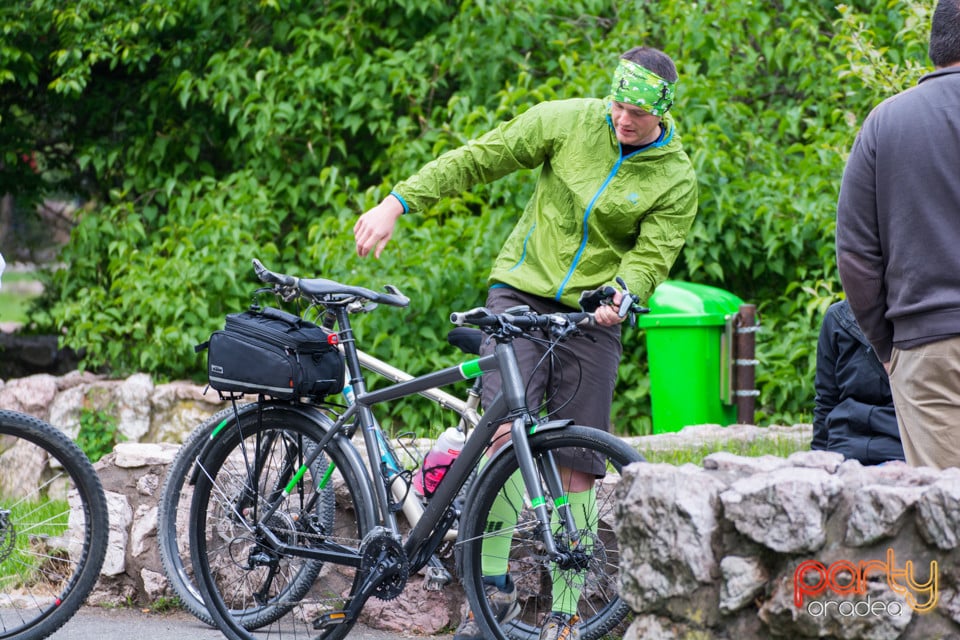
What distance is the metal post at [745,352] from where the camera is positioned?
5.68 metres

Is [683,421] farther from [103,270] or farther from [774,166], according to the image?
[103,270]

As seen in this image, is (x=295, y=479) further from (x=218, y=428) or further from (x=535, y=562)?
(x=535, y=562)

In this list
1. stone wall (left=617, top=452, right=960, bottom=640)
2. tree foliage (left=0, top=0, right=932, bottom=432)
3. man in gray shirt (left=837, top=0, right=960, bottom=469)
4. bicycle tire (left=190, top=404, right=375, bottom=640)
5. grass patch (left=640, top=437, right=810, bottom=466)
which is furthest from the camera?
tree foliage (left=0, top=0, right=932, bottom=432)

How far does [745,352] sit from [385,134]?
275cm

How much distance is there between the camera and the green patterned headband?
3562mm

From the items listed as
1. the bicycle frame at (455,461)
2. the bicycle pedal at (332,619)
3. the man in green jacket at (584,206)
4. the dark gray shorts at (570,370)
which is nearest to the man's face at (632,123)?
the man in green jacket at (584,206)

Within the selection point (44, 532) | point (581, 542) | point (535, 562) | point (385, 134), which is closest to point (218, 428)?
point (44, 532)

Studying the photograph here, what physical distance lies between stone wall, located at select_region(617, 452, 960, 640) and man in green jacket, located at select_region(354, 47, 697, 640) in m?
0.89

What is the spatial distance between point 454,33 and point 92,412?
309cm

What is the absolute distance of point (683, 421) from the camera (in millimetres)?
5832

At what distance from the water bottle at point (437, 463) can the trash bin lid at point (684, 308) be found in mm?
2039

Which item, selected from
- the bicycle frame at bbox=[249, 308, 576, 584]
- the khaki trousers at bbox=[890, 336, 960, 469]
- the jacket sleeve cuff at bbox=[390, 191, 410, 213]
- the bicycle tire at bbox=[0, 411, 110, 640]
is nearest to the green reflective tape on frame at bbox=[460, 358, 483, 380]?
the bicycle frame at bbox=[249, 308, 576, 584]

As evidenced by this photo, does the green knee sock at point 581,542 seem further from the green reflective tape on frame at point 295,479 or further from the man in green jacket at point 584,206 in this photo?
the green reflective tape on frame at point 295,479

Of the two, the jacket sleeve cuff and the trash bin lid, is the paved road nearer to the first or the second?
the jacket sleeve cuff
